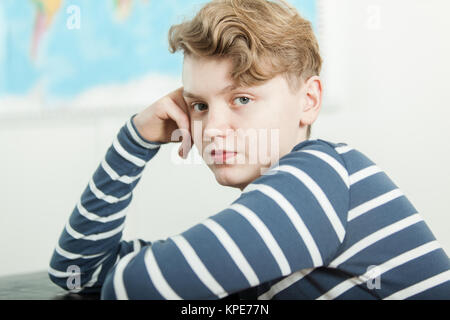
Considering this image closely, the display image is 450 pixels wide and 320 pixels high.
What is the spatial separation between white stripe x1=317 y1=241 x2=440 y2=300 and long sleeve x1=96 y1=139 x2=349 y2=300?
0.27 ft

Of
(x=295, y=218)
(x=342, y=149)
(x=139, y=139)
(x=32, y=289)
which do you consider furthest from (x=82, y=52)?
(x=295, y=218)

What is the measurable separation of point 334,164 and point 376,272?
0.16 meters

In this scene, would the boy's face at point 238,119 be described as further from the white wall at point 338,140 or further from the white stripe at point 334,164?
the white wall at point 338,140

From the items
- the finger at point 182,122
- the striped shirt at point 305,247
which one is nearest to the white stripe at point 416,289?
the striped shirt at point 305,247

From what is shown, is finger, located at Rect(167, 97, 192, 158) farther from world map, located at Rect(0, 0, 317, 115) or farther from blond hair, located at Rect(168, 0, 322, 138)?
world map, located at Rect(0, 0, 317, 115)

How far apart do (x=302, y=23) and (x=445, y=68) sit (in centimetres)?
150

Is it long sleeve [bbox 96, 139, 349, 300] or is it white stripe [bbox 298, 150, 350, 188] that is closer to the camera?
long sleeve [bbox 96, 139, 349, 300]

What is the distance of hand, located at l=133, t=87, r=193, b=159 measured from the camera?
3.25 ft

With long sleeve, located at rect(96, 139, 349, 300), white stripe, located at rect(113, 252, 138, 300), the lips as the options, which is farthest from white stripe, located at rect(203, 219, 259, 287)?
the lips

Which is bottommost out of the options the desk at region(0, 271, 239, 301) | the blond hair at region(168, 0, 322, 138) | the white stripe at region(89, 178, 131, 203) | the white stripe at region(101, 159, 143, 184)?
the desk at region(0, 271, 239, 301)

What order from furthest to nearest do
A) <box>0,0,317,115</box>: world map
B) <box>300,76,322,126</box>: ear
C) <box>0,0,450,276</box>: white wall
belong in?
1. <box>0,0,450,276</box>: white wall
2. <box>0,0,317,115</box>: world map
3. <box>300,76,322,126</box>: ear

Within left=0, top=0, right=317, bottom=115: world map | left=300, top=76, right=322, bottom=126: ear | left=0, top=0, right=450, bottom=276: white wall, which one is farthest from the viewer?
left=0, top=0, right=450, bottom=276: white wall

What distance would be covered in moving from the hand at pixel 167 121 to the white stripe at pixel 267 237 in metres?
0.39

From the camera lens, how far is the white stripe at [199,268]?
587mm
